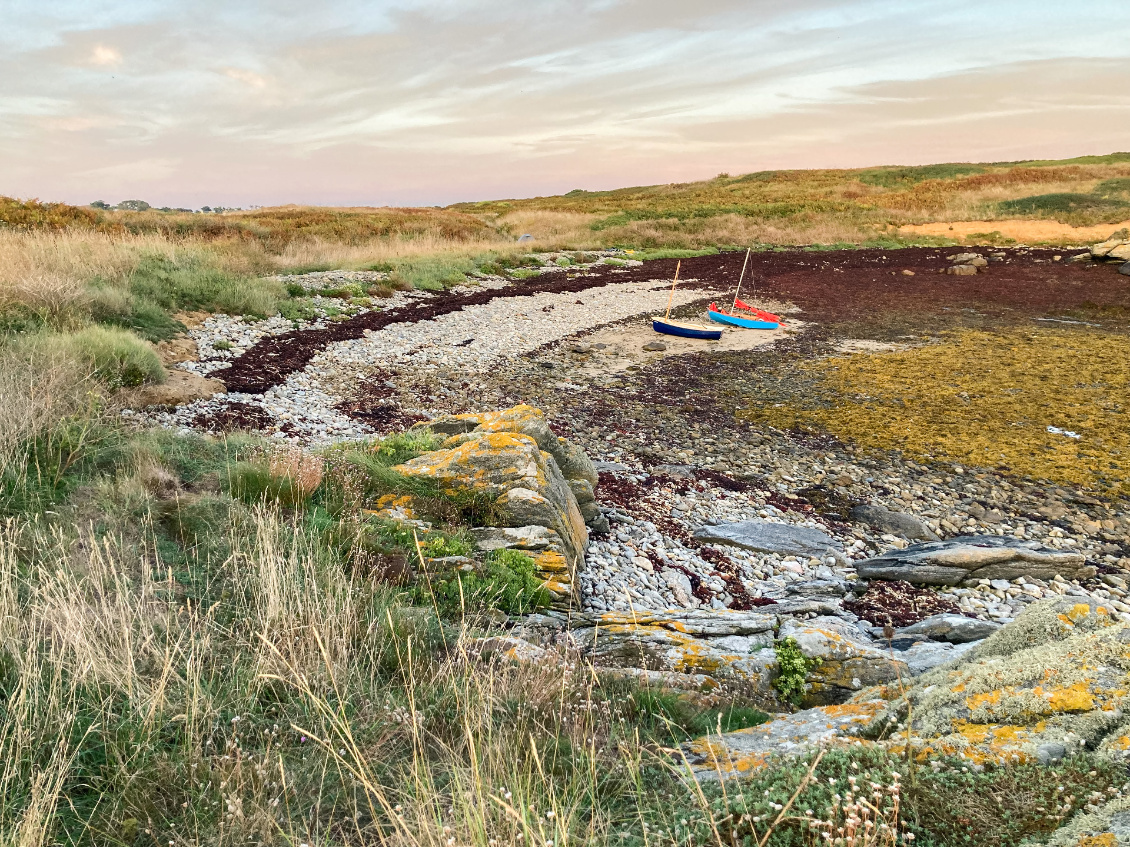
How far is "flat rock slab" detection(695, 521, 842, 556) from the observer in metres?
8.89

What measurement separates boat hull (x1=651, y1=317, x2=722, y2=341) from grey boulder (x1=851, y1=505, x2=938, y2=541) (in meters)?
12.3

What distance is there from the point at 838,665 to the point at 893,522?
583 cm

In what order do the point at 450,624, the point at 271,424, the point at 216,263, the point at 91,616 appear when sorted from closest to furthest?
the point at 91,616, the point at 450,624, the point at 271,424, the point at 216,263

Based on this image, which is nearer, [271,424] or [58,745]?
[58,745]

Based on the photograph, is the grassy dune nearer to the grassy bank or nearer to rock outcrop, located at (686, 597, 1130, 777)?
the grassy bank

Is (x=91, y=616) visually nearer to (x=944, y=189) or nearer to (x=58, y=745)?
(x=58, y=745)

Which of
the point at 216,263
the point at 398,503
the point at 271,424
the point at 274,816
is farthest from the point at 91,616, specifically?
the point at 216,263

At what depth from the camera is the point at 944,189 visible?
67125 mm

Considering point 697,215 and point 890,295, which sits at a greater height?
point 697,215

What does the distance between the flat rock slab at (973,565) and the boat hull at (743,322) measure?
52.9ft

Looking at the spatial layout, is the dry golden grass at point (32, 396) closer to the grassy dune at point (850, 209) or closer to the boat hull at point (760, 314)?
the boat hull at point (760, 314)

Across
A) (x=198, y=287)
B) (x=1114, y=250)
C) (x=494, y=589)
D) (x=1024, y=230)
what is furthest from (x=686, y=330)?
(x=1024, y=230)

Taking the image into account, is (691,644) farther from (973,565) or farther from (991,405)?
(991,405)

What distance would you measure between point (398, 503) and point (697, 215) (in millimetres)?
60022
